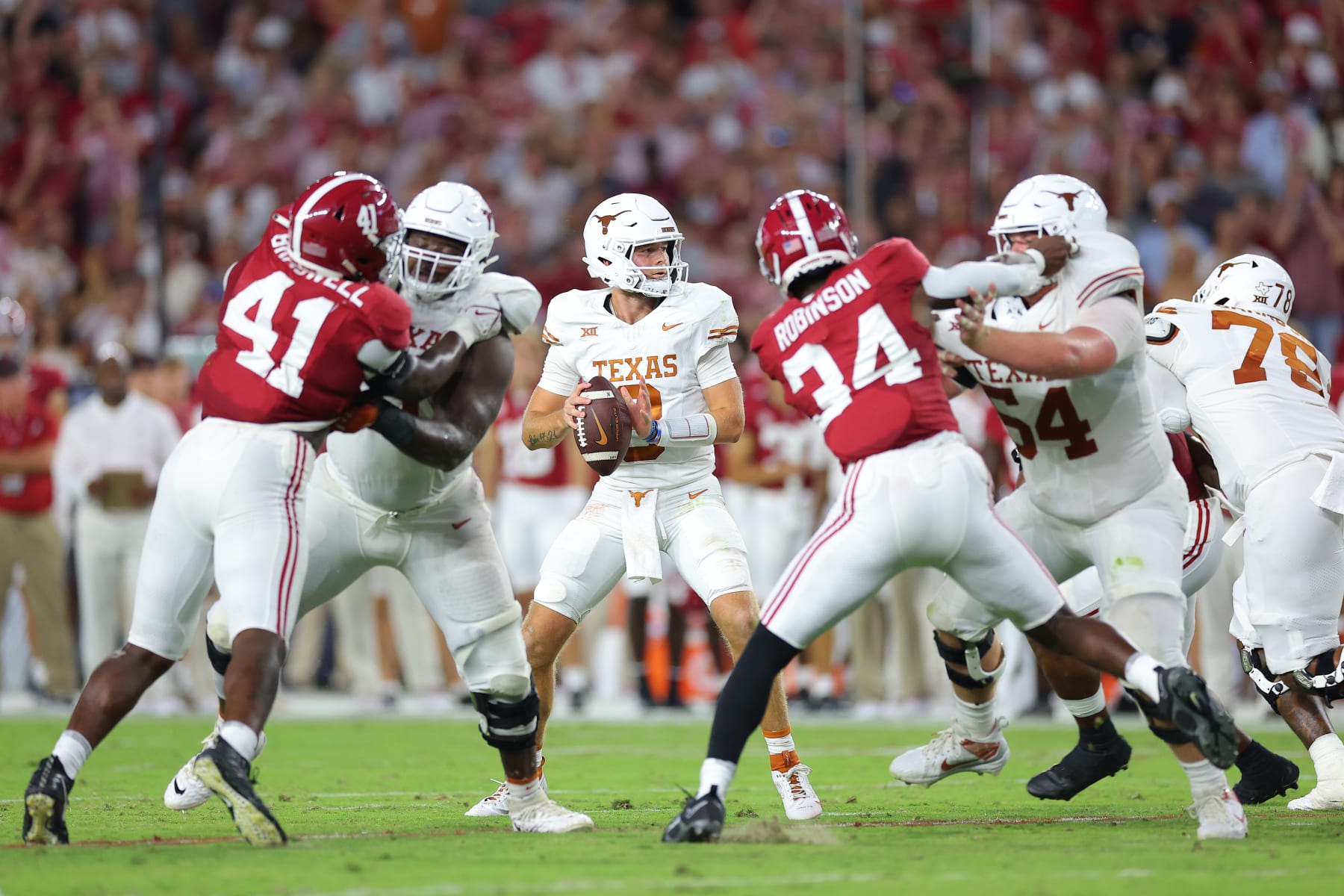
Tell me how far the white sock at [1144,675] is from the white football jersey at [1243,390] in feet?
5.87

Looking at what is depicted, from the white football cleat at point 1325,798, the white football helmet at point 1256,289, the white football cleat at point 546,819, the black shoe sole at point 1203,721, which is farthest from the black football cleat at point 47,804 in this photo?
the white football helmet at point 1256,289

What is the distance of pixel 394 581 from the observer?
1180cm

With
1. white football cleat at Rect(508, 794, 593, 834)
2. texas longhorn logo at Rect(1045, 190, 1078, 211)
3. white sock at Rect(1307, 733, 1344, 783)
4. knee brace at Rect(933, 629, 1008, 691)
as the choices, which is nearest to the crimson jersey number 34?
texas longhorn logo at Rect(1045, 190, 1078, 211)

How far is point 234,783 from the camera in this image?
16.2ft

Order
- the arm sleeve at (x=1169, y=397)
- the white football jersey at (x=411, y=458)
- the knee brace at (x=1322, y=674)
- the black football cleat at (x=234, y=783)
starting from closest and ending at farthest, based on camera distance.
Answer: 1. the black football cleat at (x=234, y=783)
2. the white football jersey at (x=411, y=458)
3. the knee brace at (x=1322, y=674)
4. the arm sleeve at (x=1169, y=397)

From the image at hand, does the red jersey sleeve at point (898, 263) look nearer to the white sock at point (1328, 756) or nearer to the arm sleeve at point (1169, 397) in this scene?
the arm sleeve at point (1169, 397)

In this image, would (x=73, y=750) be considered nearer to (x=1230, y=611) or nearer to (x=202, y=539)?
(x=202, y=539)

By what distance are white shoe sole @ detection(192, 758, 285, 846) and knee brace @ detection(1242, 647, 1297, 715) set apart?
3.85m

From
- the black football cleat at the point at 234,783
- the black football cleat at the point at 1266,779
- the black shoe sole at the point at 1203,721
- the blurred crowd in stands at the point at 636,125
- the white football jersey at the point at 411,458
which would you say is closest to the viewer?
the black football cleat at the point at 234,783

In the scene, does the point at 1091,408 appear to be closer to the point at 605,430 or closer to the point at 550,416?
the point at 605,430

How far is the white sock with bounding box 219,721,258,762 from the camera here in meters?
5.01

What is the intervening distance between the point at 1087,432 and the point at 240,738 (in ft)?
9.68

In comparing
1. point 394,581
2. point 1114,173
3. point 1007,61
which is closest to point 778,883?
point 394,581

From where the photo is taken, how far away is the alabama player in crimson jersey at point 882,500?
5.26m
